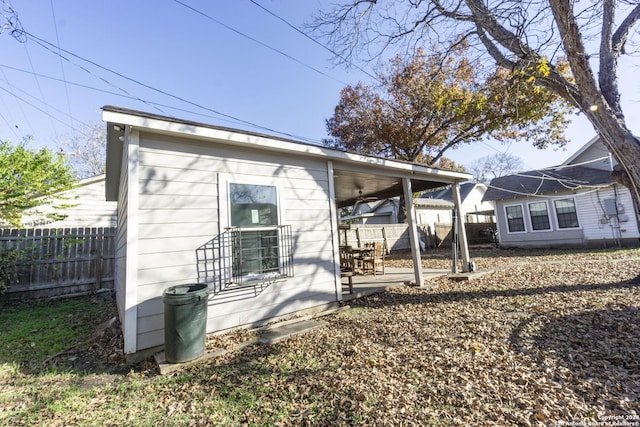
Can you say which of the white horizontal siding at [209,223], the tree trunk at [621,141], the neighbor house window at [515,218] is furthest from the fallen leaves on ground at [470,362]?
the neighbor house window at [515,218]

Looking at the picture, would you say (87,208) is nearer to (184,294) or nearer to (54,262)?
(54,262)

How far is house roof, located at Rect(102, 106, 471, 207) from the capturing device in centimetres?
347

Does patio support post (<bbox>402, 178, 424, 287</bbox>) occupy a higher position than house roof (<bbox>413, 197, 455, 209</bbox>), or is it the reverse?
house roof (<bbox>413, 197, 455, 209</bbox>)

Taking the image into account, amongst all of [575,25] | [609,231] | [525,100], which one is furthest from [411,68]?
[609,231]

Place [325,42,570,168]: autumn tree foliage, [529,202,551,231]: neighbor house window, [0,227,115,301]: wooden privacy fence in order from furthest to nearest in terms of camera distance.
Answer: [529,202,551,231]: neighbor house window → [325,42,570,168]: autumn tree foliage → [0,227,115,301]: wooden privacy fence

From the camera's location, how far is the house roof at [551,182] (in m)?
12.2

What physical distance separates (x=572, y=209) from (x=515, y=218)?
2.39m

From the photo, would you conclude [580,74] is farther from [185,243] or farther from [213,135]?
[185,243]

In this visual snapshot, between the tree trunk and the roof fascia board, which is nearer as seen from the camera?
the roof fascia board

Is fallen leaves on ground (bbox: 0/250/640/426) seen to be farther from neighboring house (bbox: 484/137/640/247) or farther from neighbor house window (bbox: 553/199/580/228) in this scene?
neighbor house window (bbox: 553/199/580/228)

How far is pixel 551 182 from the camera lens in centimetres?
1372

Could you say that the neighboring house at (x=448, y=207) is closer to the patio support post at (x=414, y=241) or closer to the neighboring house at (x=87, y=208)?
the patio support post at (x=414, y=241)

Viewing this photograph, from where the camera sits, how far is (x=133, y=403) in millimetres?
2500

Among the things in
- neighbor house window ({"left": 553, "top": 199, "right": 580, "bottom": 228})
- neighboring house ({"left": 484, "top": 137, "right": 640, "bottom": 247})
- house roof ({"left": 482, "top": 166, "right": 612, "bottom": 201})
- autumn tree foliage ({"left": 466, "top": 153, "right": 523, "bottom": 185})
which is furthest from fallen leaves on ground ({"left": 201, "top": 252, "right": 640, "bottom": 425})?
autumn tree foliage ({"left": 466, "top": 153, "right": 523, "bottom": 185})
